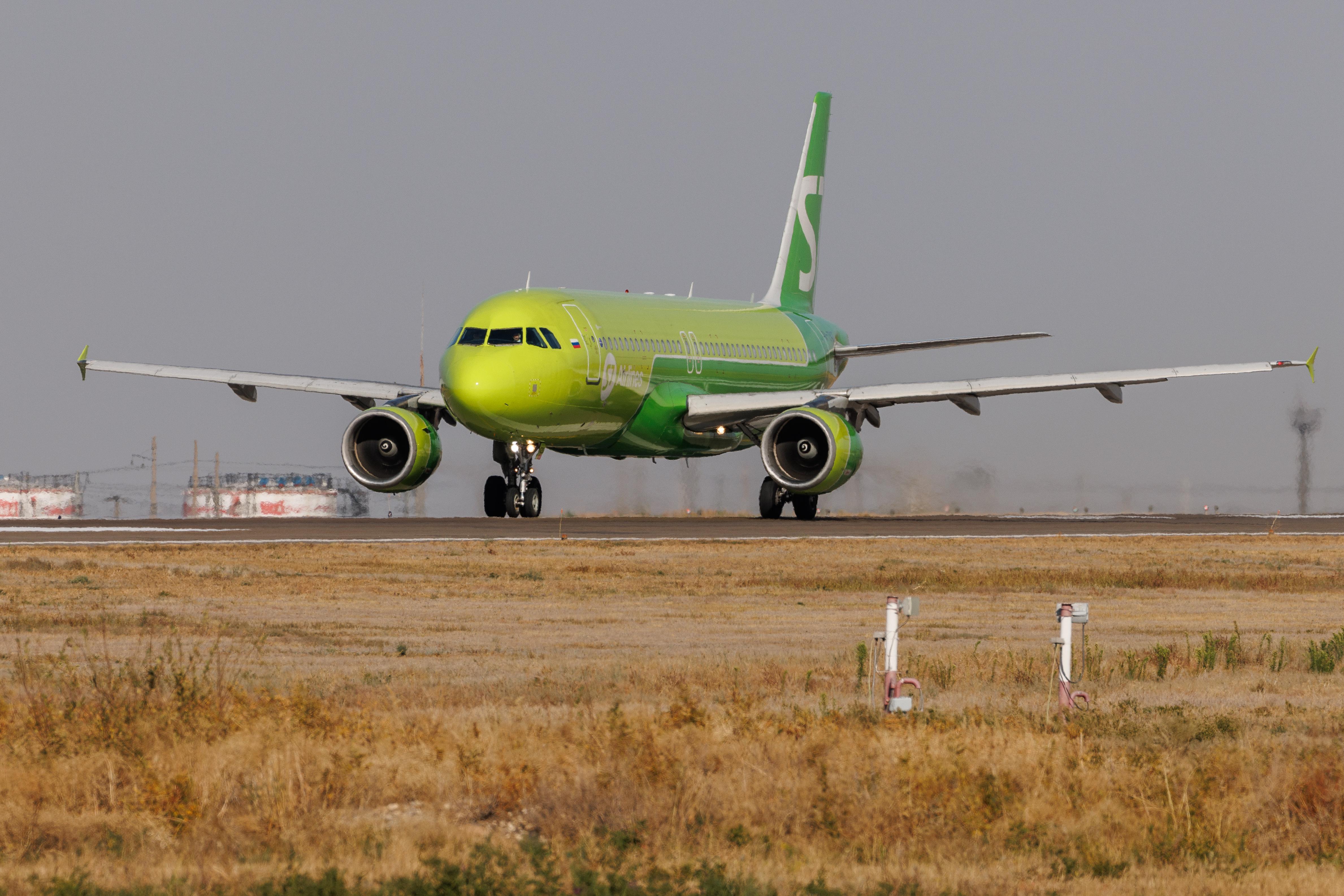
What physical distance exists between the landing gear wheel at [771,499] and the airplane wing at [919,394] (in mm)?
1688

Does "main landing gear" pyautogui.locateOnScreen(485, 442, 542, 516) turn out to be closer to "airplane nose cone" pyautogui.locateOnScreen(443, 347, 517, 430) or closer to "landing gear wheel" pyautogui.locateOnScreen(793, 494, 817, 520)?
"airplane nose cone" pyautogui.locateOnScreen(443, 347, 517, 430)

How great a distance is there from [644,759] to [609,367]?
31.8 meters

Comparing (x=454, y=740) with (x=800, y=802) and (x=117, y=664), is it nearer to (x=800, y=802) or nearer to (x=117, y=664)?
(x=800, y=802)

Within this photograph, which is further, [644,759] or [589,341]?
[589,341]

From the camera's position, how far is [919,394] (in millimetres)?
43812

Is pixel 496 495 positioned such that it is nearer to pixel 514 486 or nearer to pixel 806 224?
pixel 514 486

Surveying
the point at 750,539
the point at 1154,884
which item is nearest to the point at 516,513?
the point at 750,539

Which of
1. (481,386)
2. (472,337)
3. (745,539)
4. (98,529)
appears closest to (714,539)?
(745,539)

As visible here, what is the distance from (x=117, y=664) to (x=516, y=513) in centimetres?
2870

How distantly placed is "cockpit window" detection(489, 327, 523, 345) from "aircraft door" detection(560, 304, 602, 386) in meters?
1.73

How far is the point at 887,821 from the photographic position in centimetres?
1041

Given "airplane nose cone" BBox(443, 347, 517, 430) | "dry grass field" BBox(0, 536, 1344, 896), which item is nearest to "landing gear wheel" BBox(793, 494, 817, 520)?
"airplane nose cone" BBox(443, 347, 517, 430)

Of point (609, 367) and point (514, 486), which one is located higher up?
point (609, 367)

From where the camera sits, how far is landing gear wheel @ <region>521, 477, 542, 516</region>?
44.3 metres
